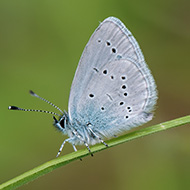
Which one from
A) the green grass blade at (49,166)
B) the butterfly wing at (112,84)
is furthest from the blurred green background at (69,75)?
the green grass blade at (49,166)

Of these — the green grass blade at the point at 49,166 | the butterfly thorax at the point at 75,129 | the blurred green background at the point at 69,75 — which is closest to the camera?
the green grass blade at the point at 49,166

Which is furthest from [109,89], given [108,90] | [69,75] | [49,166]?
[69,75]

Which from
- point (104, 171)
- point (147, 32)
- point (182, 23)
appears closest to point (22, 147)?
point (104, 171)

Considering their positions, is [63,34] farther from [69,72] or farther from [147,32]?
[147,32]

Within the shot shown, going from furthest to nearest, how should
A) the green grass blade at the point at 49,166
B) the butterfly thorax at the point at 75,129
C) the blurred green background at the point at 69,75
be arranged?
the blurred green background at the point at 69,75 → the butterfly thorax at the point at 75,129 → the green grass blade at the point at 49,166

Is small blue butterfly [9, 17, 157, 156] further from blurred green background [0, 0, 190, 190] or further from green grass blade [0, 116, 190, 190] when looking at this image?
blurred green background [0, 0, 190, 190]

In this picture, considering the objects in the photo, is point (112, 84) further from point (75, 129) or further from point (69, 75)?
point (69, 75)

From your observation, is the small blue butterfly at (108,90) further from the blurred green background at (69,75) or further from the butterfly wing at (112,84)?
the blurred green background at (69,75)
